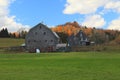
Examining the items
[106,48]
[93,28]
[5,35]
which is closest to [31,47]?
[106,48]

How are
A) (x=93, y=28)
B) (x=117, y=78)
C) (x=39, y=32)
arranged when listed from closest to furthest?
(x=117, y=78)
(x=39, y=32)
(x=93, y=28)

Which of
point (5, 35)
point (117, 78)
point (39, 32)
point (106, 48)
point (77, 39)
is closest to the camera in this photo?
point (117, 78)

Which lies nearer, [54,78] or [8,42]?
[54,78]

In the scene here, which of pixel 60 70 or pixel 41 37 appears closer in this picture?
pixel 60 70

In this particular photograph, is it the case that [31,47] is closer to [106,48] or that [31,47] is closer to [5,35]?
[106,48]

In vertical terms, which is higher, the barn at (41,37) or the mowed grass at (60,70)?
the barn at (41,37)

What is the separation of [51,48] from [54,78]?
97521 mm

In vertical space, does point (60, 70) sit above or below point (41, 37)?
below

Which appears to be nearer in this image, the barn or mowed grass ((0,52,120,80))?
mowed grass ((0,52,120,80))

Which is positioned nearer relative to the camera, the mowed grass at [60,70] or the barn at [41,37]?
the mowed grass at [60,70]

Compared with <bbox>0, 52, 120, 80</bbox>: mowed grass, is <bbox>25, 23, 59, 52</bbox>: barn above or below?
above

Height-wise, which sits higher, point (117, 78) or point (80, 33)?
point (80, 33)

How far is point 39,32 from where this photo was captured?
127m

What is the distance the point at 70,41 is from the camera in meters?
153
